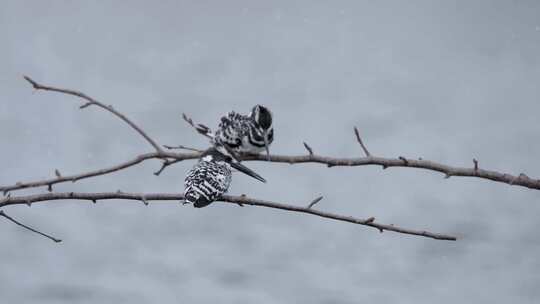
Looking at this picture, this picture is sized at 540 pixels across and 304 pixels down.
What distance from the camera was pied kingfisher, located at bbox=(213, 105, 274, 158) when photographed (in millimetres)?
7559

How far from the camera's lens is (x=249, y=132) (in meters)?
7.69

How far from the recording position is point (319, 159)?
5164 mm

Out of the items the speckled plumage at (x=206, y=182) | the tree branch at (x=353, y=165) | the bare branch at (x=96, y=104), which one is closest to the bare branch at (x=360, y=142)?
the tree branch at (x=353, y=165)

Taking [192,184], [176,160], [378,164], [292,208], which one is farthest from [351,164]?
[192,184]

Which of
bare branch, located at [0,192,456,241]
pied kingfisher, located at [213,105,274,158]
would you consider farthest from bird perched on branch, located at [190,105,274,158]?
bare branch, located at [0,192,456,241]

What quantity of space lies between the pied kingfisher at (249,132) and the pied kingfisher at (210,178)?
0.22 meters

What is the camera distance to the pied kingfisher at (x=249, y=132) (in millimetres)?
7559

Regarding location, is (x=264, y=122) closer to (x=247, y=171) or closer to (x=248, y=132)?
(x=248, y=132)

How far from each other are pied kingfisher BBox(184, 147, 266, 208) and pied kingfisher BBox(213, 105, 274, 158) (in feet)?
0.71

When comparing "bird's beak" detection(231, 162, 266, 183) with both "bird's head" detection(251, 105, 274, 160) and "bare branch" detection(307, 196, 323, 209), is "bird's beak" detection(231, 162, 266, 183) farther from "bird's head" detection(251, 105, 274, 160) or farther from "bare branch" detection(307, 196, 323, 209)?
"bare branch" detection(307, 196, 323, 209)

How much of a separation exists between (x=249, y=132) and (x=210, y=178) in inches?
30.3

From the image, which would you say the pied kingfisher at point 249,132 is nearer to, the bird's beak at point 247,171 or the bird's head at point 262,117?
the bird's head at point 262,117

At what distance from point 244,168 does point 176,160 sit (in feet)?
7.30

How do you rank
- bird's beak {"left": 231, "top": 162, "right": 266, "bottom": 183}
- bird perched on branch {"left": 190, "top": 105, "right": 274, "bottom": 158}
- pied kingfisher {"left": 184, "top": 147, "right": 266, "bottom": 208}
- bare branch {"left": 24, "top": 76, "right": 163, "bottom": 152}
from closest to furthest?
1. bare branch {"left": 24, "top": 76, "right": 163, "bottom": 152}
2. bird's beak {"left": 231, "top": 162, "right": 266, "bottom": 183}
3. pied kingfisher {"left": 184, "top": 147, "right": 266, "bottom": 208}
4. bird perched on branch {"left": 190, "top": 105, "right": 274, "bottom": 158}
